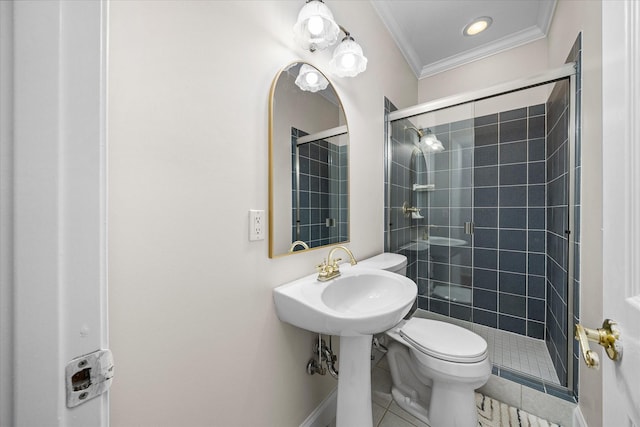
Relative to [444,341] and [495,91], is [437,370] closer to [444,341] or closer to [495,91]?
[444,341]

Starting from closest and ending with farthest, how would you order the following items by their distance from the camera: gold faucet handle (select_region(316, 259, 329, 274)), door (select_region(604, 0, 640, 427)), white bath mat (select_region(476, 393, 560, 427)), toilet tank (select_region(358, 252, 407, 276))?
door (select_region(604, 0, 640, 427)) < gold faucet handle (select_region(316, 259, 329, 274)) < white bath mat (select_region(476, 393, 560, 427)) < toilet tank (select_region(358, 252, 407, 276))

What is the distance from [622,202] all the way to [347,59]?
1.17 m

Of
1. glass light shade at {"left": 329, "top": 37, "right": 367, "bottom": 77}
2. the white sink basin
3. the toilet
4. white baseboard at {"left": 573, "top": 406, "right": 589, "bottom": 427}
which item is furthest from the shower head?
white baseboard at {"left": 573, "top": 406, "right": 589, "bottom": 427}

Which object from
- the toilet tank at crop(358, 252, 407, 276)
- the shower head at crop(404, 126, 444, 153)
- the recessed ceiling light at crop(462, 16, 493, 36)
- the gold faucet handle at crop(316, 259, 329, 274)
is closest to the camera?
the gold faucet handle at crop(316, 259, 329, 274)

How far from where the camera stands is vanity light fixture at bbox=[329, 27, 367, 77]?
120cm

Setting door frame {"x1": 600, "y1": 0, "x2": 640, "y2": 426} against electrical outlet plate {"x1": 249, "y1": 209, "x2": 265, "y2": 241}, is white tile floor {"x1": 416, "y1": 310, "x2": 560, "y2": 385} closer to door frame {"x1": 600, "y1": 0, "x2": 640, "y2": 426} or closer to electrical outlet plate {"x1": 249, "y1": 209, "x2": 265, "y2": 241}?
door frame {"x1": 600, "y1": 0, "x2": 640, "y2": 426}

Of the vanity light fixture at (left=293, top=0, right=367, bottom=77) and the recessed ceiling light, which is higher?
the recessed ceiling light

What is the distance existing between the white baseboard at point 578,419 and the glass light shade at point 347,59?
1.96 metres

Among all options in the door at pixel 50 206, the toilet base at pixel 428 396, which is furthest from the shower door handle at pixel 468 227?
the door at pixel 50 206

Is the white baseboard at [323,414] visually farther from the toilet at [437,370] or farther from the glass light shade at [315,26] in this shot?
the glass light shade at [315,26]

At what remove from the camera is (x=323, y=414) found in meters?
1.23

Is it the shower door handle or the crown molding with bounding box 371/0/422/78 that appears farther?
the shower door handle

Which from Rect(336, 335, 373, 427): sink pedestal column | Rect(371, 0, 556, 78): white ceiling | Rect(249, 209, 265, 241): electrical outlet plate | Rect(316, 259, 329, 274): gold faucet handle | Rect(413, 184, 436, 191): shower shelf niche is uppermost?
Rect(371, 0, 556, 78): white ceiling

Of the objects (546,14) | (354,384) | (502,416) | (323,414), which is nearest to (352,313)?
(354,384)
